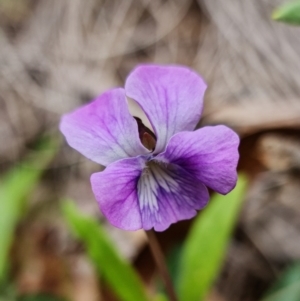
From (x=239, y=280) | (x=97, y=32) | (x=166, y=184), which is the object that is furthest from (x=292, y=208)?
(x=97, y=32)

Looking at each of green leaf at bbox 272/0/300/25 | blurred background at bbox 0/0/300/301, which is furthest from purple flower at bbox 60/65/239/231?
blurred background at bbox 0/0/300/301

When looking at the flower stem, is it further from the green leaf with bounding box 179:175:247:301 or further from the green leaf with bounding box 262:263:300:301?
the green leaf with bounding box 262:263:300:301

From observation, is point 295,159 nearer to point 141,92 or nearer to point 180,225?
point 180,225

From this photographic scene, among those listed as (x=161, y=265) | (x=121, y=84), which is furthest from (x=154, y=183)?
(x=121, y=84)

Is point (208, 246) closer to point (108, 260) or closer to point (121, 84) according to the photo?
point (108, 260)

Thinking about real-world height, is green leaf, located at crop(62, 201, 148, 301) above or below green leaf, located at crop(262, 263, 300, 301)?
above

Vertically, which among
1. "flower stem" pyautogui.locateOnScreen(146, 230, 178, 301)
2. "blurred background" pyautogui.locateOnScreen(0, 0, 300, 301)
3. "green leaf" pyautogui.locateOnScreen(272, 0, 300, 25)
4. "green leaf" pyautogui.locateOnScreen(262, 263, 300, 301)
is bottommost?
"green leaf" pyautogui.locateOnScreen(262, 263, 300, 301)

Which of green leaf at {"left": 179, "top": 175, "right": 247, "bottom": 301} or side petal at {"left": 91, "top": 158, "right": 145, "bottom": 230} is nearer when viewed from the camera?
side petal at {"left": 91, "top": 158, "right": 145, "bottom": 230}
